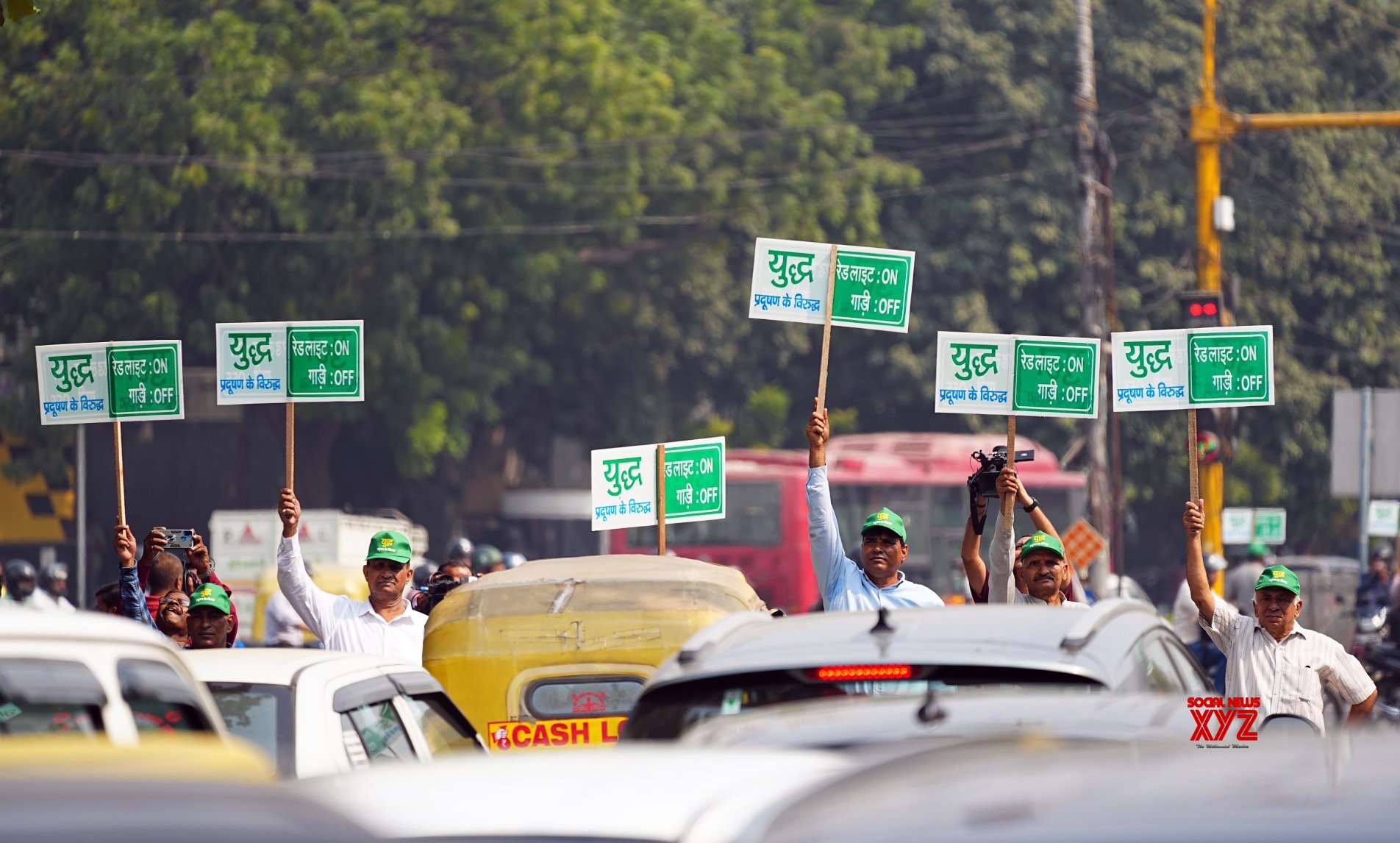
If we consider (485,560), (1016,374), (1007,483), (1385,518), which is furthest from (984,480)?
(1385,518)

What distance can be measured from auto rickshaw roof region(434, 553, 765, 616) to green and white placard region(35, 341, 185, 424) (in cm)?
289

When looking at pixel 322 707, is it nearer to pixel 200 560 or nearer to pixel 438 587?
pixel 200 560

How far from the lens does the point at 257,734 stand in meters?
5.26

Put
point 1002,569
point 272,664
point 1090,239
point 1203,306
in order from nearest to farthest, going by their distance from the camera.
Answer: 1. point 272,664
2. point 1002,569
3. point 1203,306
4. point 1090,239

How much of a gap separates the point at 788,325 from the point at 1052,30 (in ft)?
23.8

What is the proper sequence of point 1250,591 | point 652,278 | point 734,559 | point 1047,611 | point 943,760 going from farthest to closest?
point 652,278 < point 734,559 < point 1250,591 < point 1047,611 < point 943,760

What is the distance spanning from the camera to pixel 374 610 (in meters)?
7.70

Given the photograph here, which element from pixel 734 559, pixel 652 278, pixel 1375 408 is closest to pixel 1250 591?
pixel 1375 408

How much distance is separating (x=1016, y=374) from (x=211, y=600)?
4195 millimetres

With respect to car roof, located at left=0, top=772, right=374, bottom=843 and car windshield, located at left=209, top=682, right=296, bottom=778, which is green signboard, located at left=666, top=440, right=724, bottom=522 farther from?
car roof, located at left=0, top=772, right=374, bottom=843

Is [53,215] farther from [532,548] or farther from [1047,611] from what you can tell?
[1047,611]

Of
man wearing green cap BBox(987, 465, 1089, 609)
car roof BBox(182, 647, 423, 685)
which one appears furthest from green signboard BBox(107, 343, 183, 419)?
car roof BBox(182, 647, 423, 685)

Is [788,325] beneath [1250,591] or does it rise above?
above

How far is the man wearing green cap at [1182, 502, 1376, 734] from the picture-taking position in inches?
268
